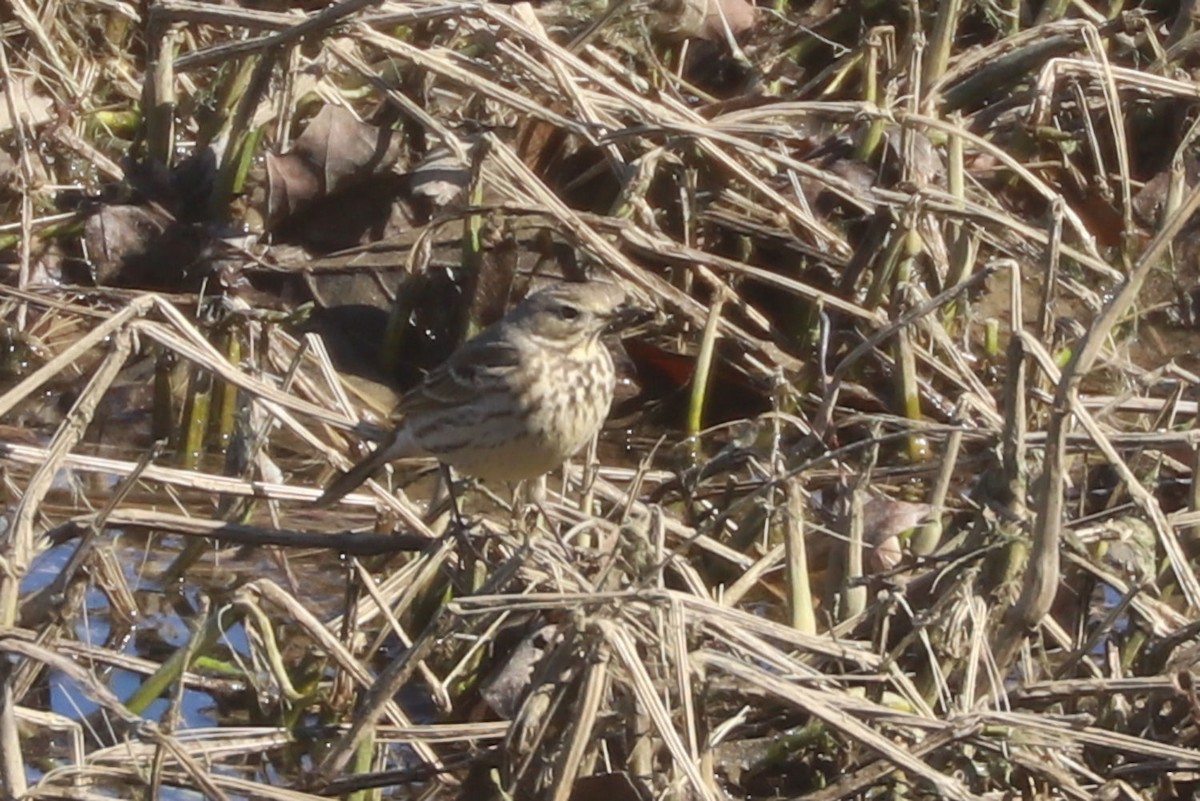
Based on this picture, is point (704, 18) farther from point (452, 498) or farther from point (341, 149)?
point (452, 498)

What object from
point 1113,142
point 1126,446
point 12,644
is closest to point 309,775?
point 12,644

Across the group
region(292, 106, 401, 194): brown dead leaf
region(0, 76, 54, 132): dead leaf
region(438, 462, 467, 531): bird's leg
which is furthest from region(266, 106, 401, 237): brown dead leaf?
region(438, 462, 467, 531): bird's leg

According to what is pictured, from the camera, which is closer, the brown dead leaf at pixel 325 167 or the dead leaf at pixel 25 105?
the brown dead leaf at pixel 325 167

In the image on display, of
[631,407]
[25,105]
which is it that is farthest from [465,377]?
[25,105]

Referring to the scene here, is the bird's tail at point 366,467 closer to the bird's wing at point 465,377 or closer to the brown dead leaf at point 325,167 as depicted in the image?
the bird's wing at point 465,377

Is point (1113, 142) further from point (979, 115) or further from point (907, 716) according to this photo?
point (907, 716)

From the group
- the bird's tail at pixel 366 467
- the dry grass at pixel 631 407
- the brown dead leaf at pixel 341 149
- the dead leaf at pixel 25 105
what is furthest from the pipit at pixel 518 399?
the dead leaf at pixel 25 105

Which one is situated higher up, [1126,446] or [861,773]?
[1126,446]

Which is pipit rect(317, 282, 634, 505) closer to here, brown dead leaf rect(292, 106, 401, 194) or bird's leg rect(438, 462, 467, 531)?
bird's leg rect(438, 462, 467, 531)
